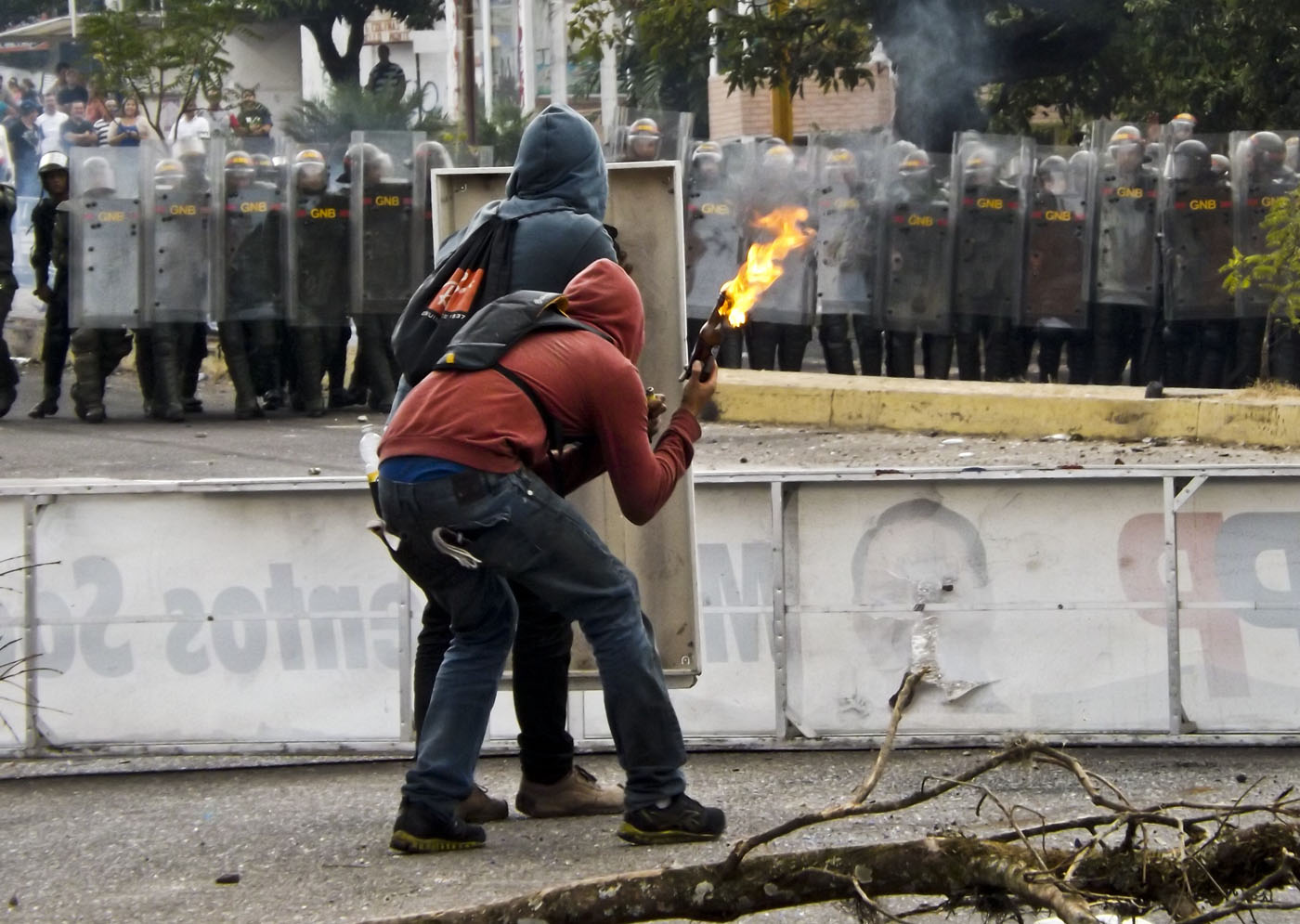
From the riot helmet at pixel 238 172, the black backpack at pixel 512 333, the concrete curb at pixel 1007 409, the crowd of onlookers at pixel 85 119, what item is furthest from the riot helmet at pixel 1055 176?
the crowd of onlookers at pixel 85 119

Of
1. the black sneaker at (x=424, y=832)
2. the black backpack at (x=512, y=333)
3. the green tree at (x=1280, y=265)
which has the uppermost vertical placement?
the black backpack at (x=512, y=333)

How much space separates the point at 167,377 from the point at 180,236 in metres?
1.01

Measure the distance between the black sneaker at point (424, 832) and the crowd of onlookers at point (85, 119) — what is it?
1719cm

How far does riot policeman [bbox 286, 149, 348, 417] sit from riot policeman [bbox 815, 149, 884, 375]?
3503 mm

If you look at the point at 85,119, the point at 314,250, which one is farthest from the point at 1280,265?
the point at 85,119

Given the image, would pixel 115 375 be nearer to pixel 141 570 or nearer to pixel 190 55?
pixel 190 55

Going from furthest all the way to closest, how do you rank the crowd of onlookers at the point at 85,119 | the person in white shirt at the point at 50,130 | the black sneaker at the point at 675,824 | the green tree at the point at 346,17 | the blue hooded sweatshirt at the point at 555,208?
the green tree at the point at 346,17, the person in white shirt at the point at 50,130, the crowd of onlookers at the point at 85,119, the blue hooded sweatshirt at the point at 555,208, the black sneaker at the point at 675,824

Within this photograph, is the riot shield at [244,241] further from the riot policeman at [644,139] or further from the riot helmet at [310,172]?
the riot policeman at [644,139]

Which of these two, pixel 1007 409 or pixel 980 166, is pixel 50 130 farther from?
pixel 1007 409

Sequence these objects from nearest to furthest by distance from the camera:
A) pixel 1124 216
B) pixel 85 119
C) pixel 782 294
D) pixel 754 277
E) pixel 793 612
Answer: pixel 754 277, pixel 793 612, pixel 1124 216, pixel 782 294, pixel 85 119

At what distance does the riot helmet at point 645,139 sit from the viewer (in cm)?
1433

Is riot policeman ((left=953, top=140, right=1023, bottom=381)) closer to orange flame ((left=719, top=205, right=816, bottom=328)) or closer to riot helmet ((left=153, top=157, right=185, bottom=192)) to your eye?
riot helmet ((left=153, top=157, right=185, bottom=192))

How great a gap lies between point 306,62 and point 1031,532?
3556cm

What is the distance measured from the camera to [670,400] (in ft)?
16.7
